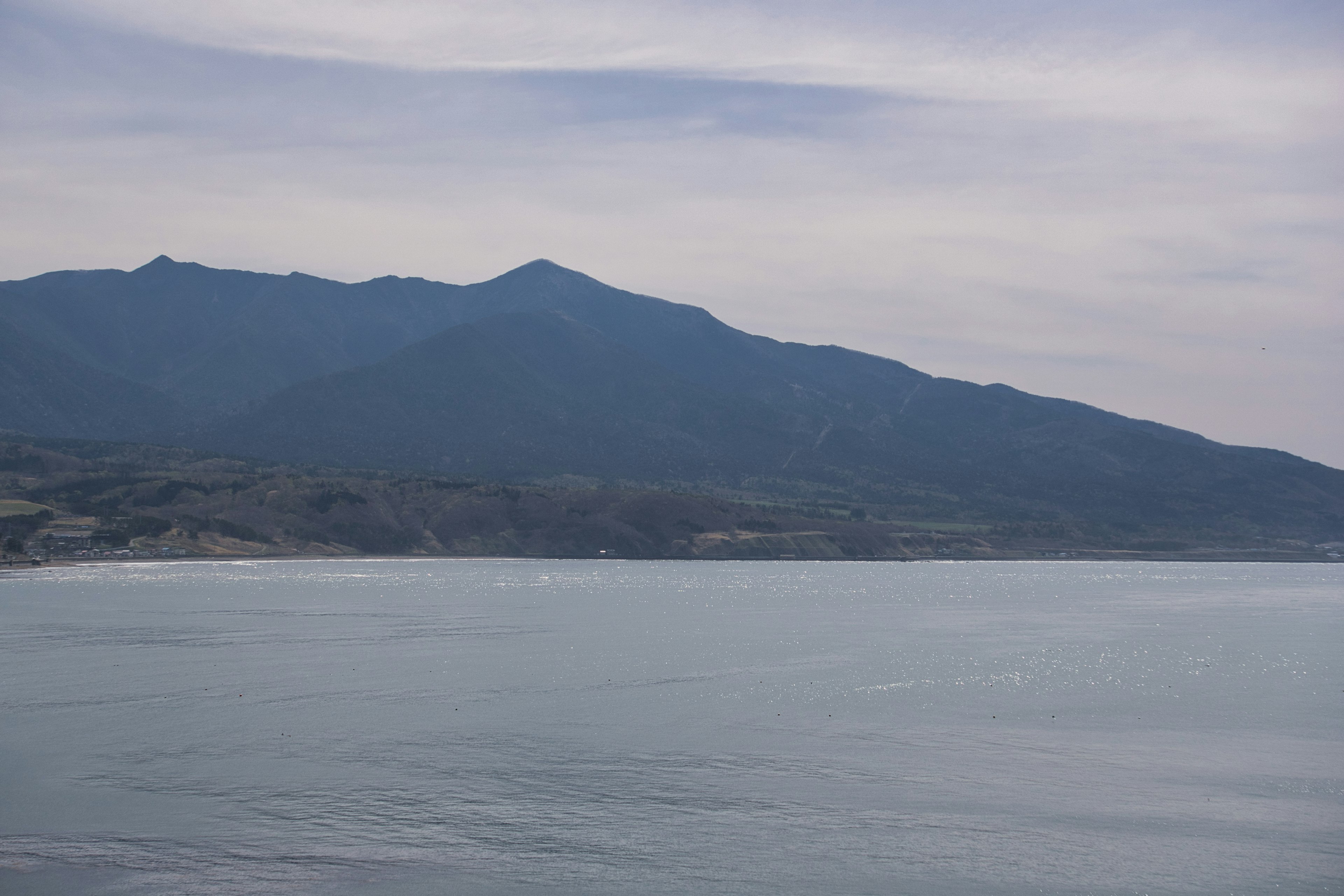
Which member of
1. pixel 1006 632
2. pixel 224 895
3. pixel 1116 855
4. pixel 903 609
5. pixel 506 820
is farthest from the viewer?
pixel 903 609

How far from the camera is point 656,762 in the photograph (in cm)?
5409

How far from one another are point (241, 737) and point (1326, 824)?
4958 cm

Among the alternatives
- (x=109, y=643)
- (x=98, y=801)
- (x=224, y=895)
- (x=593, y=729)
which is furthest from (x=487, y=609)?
(x=224, y=895)

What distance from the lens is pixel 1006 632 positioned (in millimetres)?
117875

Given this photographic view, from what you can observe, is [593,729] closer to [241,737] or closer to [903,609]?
[241,737]

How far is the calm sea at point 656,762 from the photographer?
3916cm

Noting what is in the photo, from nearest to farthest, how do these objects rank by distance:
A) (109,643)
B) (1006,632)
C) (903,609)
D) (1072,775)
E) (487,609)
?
1. (1072,775)
2. (109,643)
3. (1006,632)
4. (487,609)
5. (903,609)

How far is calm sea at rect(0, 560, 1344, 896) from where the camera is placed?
3916 cm

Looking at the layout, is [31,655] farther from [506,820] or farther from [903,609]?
[903,609]

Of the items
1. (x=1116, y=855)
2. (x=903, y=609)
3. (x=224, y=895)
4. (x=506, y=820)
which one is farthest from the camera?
(x=903, y=609)

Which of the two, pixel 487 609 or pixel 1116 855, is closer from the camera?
pixel 1116 855

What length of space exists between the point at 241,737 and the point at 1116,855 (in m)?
41.8

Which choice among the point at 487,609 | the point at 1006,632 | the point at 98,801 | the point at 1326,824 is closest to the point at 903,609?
the point at 1006,632

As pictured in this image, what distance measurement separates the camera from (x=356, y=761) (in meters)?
53.7
